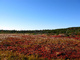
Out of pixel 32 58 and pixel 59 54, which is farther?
pixel 59 54

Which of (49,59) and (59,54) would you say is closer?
(49,59)

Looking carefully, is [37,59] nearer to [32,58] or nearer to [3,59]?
[32,58]

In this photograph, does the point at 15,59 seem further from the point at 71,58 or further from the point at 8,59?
the point at 71,58

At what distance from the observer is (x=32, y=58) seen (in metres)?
6.60

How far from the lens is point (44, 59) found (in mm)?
6488

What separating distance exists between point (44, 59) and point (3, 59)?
2934 mm

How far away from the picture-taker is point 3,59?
6.51 meters

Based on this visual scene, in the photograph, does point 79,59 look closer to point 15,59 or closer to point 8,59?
point 15,59

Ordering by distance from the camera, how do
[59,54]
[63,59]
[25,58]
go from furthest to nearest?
1. [59,54]
2. [25,58]
3. [63,59]

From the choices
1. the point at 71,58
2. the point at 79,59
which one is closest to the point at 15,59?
the point at 71,58

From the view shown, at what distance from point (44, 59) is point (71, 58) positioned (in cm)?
200

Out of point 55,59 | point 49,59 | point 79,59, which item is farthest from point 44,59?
point 79,59

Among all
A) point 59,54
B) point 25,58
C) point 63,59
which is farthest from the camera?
point 59,54

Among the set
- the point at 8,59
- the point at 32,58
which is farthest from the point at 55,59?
the point at 8,59
